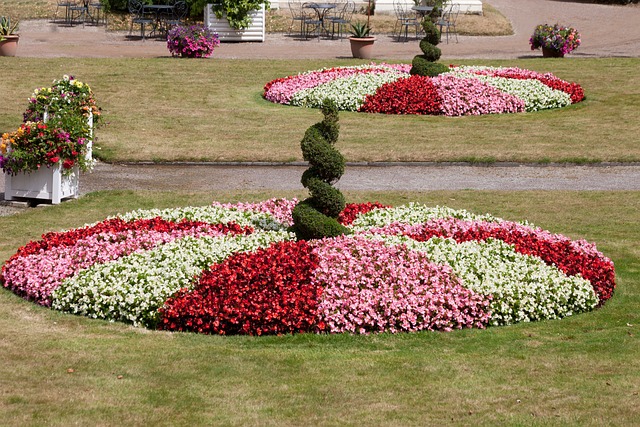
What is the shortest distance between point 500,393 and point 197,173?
11964mm

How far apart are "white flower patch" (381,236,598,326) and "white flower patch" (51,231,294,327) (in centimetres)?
242

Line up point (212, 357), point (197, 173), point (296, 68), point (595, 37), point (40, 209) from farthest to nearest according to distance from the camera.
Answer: point (595, 37) → point (296, 68) → point (197, 173) → point (40, 209) → point (212, 357)

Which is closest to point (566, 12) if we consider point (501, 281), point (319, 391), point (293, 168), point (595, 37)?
point (595, 37)

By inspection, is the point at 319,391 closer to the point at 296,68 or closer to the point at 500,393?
the point at 500,393

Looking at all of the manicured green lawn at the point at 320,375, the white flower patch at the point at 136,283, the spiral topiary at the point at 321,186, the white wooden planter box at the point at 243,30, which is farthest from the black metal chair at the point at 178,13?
the manicured green lawn at the point at 320,375

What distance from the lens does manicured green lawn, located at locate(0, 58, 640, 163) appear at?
22344mm

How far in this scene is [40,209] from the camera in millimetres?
17234

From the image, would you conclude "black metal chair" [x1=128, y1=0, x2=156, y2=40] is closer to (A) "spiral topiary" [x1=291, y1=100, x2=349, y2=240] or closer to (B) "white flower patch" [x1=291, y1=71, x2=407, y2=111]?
(B) "white flower patch" [x1=291, y1=71, x2=407, y2=111]

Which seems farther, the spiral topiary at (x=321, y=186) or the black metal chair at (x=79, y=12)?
the black metal chair at (x=79, y=12)

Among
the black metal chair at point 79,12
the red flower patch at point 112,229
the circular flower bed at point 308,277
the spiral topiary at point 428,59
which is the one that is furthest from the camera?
the black metal chair at point 79,12

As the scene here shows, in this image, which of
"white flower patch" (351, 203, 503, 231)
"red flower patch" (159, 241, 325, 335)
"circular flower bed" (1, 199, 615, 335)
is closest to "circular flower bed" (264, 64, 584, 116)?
"white flower patch" (351, 203, 503, 231)

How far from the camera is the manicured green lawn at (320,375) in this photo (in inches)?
355

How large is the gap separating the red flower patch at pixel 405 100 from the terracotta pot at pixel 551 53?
361 inches

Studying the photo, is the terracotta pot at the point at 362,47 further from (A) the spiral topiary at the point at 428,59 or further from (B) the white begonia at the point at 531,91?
(B) the white begonia at the point at 531,91
